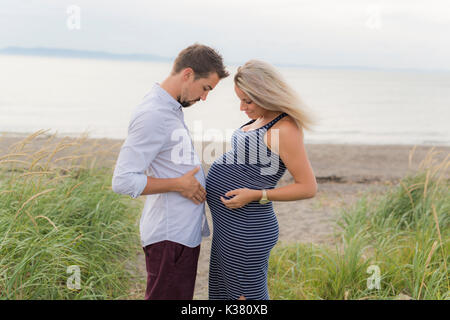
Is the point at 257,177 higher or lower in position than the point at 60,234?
higher

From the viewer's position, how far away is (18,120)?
72.8 feet

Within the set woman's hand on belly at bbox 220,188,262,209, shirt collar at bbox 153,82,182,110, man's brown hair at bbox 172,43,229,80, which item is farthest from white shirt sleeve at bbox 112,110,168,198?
woman's hand on belly at bbox 220,188,262,209

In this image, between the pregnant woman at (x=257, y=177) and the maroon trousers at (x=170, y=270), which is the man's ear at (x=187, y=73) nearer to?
the pregnant woman at (x=257, y=177)

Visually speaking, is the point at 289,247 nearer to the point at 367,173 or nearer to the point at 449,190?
the point at 449,190

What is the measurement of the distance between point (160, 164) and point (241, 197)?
0.52 meters

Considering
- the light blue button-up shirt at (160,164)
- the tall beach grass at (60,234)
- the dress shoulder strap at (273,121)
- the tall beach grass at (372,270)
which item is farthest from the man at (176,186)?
the tall beach grass at (372,270)

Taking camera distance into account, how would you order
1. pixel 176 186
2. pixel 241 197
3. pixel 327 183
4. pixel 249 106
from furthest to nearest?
pixel 327 183 < pixel 249 106 < pixel 241 197 < pixel 176 186

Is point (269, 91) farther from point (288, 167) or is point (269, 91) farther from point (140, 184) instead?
point (140, 184)

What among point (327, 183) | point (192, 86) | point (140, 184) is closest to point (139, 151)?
point (140, 184)

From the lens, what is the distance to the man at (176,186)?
7.85 feet

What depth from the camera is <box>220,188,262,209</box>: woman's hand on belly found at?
2.51 m

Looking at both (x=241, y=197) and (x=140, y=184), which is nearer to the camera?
(x=140, y=184)

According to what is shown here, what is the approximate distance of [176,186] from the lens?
2385 mm
